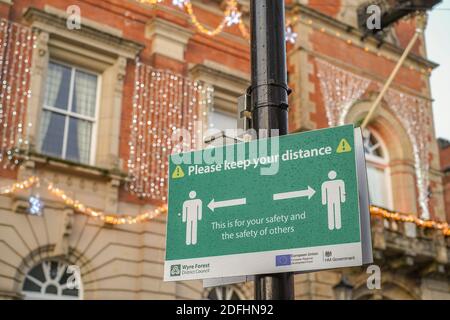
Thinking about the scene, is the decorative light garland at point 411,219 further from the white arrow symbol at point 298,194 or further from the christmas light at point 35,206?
the white arrow symbol at point 298,194

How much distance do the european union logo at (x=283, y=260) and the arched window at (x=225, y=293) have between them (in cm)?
1081

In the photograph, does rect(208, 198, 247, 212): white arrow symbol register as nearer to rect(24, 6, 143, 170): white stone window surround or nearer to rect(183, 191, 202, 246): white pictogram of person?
rect(183, 191, 202, 246): white pictogram of person

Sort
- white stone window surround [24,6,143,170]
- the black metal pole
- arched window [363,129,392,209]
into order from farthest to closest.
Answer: arched window [363,129,392,209]
white stone window surround [24,6,143,170]
the black metal pole

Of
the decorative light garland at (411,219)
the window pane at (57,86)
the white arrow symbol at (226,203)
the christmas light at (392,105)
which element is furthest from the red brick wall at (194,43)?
the white arrow symbol at (226,203)

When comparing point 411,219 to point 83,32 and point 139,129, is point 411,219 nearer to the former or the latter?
point 139,129

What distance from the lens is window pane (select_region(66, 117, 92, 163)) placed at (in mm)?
13336

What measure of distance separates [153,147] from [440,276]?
891cm

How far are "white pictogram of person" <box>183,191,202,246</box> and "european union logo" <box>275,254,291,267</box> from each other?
543 millimetres

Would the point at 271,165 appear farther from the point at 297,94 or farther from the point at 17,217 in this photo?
the point at 297,94

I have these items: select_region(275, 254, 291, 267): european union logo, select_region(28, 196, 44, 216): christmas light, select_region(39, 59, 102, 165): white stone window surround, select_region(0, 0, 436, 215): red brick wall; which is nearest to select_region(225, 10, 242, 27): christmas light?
select_region(0, 0, 436, 215): red brick wall

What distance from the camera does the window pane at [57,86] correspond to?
526 inches

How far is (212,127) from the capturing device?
15.3 meters

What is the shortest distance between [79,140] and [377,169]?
29.8 feet

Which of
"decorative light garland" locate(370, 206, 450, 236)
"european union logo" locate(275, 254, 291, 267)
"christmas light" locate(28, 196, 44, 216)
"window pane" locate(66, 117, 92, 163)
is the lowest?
"european union logo" locate(275, 254, 291, 267)
